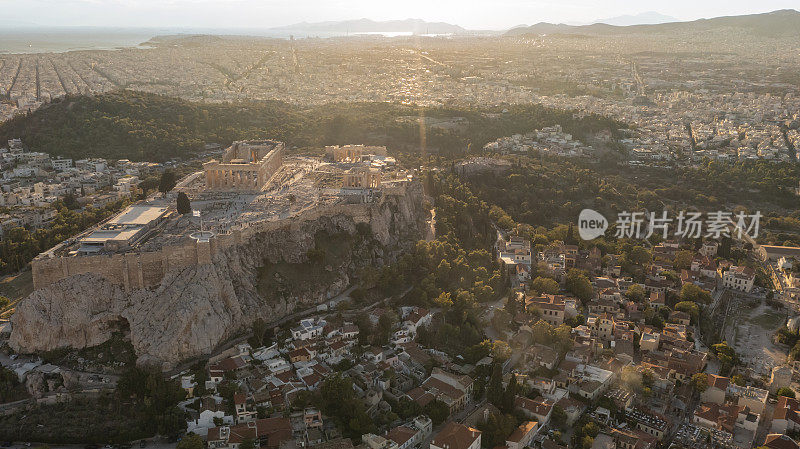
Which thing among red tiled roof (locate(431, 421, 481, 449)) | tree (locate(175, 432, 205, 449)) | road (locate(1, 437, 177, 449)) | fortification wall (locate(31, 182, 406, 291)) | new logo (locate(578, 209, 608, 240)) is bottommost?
road (locate(1, 437, 177, 449))

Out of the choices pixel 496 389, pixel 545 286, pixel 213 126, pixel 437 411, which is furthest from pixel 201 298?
pixel 213 126

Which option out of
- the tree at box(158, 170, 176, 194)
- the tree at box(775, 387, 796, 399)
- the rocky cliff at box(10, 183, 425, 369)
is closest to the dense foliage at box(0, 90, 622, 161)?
the tree at box(158, 170, 176, 194)

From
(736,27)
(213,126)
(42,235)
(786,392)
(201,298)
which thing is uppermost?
(736,27)

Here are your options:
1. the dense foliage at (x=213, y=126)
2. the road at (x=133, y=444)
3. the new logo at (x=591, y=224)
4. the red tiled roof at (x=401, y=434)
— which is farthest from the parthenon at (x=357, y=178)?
the dense foliage at (x=213, y=126)

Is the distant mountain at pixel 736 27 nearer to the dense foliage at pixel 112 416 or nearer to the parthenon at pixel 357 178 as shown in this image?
the parthenon at pixel 357 178

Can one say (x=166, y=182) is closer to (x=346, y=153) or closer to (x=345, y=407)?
(x=346, y=153)

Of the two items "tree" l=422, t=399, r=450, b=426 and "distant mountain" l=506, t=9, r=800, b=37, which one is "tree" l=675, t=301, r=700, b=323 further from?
"distant mountain" l=506, t=9, r=800, b=37
